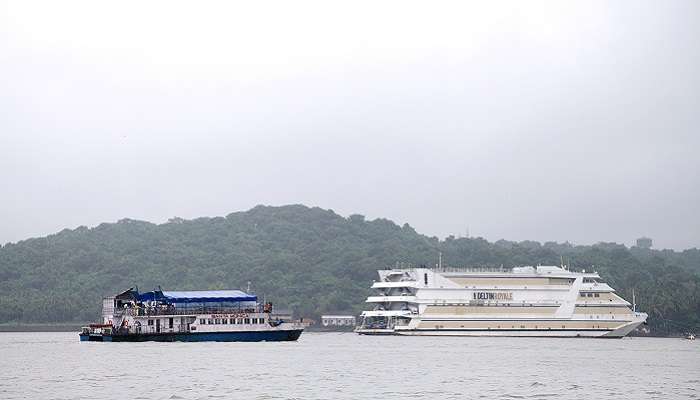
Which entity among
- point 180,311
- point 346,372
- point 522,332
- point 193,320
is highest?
point 180,311

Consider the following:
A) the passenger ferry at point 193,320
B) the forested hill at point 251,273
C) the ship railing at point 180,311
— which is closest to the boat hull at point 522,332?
the passenger ferry at point 193,320

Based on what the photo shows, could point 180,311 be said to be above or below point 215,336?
above

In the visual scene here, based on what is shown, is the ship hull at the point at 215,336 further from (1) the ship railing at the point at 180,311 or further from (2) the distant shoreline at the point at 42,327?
(2) the distant shoreline at the point at 42,327

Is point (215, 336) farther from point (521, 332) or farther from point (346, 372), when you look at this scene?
point (346, 372)

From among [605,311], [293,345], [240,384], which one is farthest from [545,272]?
[240,384]

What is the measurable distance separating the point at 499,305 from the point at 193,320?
30.5 metres

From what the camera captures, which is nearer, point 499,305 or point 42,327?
point 499,305

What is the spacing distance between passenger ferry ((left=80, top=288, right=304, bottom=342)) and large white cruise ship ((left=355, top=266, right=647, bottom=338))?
14961 millimetres

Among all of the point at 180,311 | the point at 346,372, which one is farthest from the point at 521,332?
the point at 346,372

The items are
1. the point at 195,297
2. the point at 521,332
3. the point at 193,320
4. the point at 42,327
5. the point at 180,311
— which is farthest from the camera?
the point at 42,327

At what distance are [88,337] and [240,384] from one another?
50.3 metres

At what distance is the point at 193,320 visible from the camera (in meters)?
97.1

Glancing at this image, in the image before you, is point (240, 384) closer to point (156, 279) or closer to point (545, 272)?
point (545, 272)

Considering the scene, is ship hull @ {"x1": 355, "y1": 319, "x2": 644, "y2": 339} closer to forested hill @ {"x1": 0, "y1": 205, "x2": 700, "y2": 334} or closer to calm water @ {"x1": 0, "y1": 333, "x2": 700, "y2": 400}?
calm water @ {"x1": 0, "y1": 333, "x2": 700, "y2": 400}
